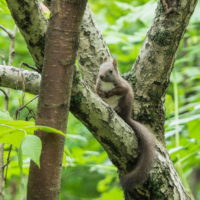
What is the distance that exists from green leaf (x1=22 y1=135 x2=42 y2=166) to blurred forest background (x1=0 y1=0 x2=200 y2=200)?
30 cm

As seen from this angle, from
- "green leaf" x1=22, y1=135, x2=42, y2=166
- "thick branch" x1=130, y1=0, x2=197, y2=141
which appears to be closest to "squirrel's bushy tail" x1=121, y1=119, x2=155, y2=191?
"thick branch" x1=130, y1=0, x2=197, y2=141

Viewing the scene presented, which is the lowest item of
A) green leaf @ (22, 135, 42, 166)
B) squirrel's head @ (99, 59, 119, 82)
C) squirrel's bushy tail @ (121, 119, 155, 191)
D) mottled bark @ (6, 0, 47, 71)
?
squirrel's bushy tail @ (121, 119, 155, 191)

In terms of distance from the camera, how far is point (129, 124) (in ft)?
9.62

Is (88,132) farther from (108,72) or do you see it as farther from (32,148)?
(32,148)

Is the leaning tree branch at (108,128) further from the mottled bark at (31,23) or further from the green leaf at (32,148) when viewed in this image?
the green leaf at (32,148)

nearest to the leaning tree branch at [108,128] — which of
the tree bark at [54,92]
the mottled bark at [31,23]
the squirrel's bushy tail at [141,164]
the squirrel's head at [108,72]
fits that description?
the squirrel's bushy tail at [141,164]

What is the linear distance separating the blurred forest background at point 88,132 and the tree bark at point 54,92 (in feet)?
0.64

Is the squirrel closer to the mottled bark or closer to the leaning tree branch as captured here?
the leaning tree branch

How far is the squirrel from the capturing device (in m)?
2.71

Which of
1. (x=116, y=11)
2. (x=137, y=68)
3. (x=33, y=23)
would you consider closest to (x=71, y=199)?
(x=116, y=11)

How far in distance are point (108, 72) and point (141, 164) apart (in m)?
1.21

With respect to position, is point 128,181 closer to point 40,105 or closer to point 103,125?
point 103,125

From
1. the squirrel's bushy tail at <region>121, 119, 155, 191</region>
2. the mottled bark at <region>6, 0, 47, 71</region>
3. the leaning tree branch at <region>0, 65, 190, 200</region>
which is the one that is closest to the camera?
the mottled bark at <region>6, 0, 47, 71</region>

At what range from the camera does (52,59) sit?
184 centimetres
